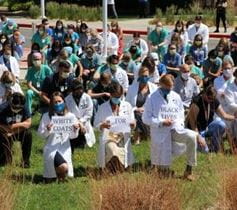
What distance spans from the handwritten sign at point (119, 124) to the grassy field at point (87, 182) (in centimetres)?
57

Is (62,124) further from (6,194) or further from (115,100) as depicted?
(6,194)

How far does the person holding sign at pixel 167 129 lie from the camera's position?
1092 centimetres

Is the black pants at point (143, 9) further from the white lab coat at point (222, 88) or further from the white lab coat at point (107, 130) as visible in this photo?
the white lab coat at point (107, 130)

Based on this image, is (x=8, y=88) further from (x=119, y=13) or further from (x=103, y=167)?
(x=119, y=13)

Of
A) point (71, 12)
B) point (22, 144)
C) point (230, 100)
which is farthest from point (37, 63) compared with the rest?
point (71, 12)

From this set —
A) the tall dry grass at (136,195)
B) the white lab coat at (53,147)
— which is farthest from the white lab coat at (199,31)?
the tall dry grass at (136,195)

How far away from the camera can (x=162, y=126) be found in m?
10.9

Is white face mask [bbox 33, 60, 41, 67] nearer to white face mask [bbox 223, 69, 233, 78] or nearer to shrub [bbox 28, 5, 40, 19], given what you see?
white face mask [bbox 223, 69, 233, 78]

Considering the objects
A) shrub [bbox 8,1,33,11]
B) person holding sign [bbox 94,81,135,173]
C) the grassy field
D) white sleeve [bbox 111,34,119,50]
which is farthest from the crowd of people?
shrub [bbox 8,1,33,11]

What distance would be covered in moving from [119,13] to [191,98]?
114ft

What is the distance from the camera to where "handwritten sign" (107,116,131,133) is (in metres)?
11.1

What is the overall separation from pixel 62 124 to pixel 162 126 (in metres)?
1.47

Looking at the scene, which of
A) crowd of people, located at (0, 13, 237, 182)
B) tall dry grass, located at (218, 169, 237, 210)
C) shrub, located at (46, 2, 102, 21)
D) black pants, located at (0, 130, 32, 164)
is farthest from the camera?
shrub, located at (46, 2, 102, 21)

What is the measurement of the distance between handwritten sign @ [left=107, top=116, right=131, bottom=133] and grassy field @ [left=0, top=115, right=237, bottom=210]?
57 centimetres
